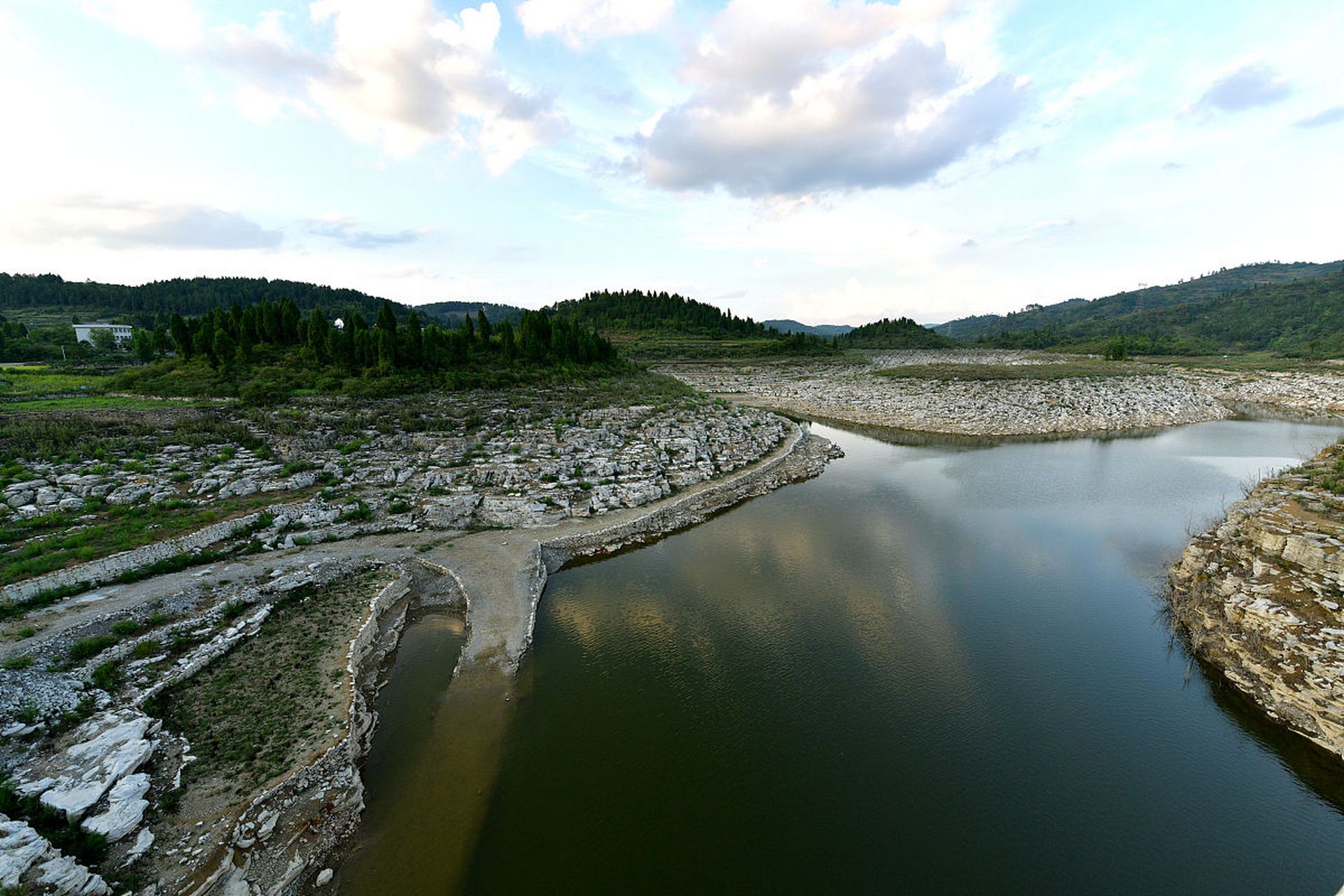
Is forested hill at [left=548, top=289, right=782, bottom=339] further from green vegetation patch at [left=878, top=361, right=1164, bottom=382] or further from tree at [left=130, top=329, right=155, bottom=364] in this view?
tree at [left=130, top=329, right=155, bottom=364]

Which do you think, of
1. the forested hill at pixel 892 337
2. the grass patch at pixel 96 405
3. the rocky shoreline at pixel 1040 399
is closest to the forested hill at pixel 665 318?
the forested hill at pixel 892 337

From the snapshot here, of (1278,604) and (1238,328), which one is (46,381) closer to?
(1278,604)

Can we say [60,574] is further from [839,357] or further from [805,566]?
[839,357]

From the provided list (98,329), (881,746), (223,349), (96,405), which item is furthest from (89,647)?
(98,329)

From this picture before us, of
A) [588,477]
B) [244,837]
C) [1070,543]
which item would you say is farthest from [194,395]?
[1070,543]

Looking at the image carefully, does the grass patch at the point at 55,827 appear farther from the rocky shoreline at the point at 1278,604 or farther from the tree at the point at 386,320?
the tree at the point at 386,320

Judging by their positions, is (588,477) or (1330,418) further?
(1330,418)
